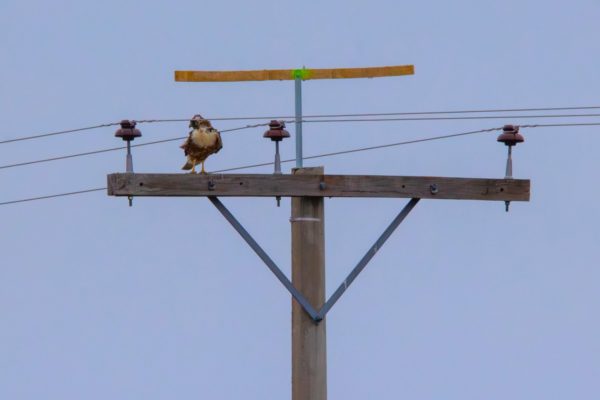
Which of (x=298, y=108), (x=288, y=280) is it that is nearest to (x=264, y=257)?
(x=288, y=280)

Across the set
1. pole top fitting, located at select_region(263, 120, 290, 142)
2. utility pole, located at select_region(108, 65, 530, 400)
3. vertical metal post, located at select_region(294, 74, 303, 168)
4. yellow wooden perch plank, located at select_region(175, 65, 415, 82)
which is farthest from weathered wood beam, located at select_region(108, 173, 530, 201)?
yellow wooden perch plank, located at select_region(175, 65, 415, 82)

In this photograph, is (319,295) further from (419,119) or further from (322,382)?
(419,119)

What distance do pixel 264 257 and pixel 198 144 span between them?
108 centimetres

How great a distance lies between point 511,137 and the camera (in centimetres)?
1725

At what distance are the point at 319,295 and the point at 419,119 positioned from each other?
234cm

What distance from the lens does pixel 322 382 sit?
16.6 m

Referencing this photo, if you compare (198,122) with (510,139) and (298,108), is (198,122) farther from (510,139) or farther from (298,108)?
(510,139)

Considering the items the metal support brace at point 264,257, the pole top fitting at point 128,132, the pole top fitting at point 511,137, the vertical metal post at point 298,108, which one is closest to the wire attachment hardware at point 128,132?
the pole top fitting at point 128,132

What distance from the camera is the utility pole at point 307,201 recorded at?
16.2m

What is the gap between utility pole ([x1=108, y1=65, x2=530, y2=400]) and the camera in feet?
53.2

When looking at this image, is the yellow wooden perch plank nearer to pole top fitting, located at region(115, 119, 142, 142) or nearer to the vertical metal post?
the vertical metal post

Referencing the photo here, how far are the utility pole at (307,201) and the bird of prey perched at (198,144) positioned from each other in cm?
54

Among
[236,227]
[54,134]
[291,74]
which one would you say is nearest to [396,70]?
[291,74]

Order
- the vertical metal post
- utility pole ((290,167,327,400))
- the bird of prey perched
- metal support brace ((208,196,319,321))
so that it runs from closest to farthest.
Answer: metal support brace ((208,196,319,321)) < utility pole ((290,167,327,400)) < the bird of prey perched < the vertical metal post
